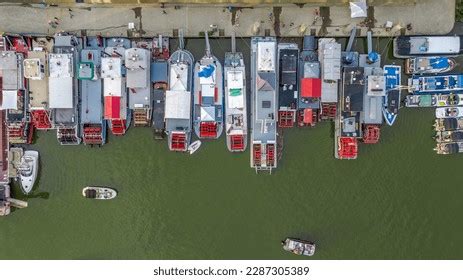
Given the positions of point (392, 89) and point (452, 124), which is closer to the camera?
point (392, 89)

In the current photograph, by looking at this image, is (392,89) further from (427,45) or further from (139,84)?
(139,84)

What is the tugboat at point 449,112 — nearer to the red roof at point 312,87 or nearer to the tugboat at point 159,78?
the red roof at point 312,87

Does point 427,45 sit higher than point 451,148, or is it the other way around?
point 427,45

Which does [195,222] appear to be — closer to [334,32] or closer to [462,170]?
[334,32]

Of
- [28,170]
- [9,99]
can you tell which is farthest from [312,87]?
[28,170]

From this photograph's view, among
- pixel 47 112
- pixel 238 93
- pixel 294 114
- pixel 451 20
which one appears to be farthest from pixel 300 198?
pixel 47 112

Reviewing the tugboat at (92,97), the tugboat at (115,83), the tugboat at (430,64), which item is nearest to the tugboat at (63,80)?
the tugboat at (92,97)
